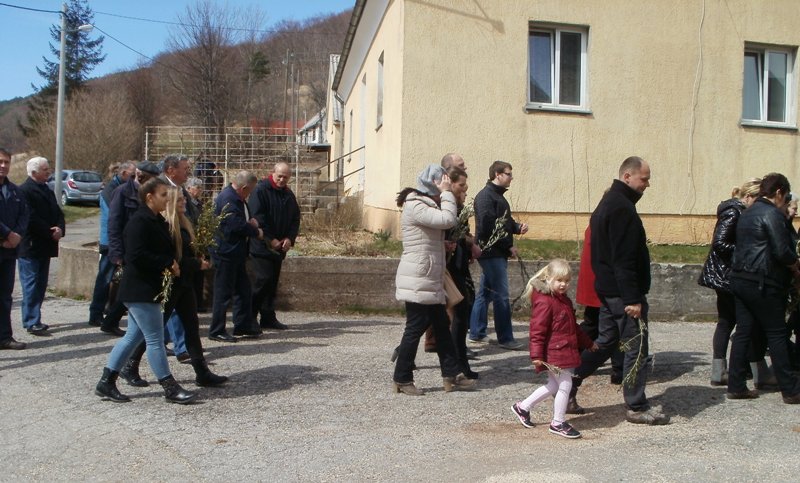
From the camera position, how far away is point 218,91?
47.3 meters

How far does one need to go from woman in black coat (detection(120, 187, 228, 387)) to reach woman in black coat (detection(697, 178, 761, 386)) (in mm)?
4356

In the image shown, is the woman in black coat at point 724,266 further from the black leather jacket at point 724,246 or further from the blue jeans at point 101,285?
the blue jeans at point 101,285

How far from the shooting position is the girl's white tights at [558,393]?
5.63 metres

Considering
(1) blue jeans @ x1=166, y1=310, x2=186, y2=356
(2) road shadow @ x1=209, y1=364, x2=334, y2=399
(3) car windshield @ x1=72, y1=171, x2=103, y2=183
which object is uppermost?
(3) car windshield @ x1=72, y1=171, x2=103, y2=183

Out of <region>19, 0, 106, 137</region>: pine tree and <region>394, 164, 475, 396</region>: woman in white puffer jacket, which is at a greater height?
<region>19, 0, 106, 137</region>: pine tree

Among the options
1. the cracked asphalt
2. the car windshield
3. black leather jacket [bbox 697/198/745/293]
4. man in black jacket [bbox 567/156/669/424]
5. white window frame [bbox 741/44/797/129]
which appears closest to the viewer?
the cracked asphalt

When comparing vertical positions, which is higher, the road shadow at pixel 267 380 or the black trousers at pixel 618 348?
the black trousers at pixel 618 348

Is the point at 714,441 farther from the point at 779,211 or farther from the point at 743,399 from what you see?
the point at 779,211

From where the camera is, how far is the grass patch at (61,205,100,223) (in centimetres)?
2856

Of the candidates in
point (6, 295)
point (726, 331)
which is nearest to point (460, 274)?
point (726, 331)

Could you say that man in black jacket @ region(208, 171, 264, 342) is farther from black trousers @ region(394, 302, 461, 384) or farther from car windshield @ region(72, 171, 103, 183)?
car windshield @ region(72, 171, 103, 183)

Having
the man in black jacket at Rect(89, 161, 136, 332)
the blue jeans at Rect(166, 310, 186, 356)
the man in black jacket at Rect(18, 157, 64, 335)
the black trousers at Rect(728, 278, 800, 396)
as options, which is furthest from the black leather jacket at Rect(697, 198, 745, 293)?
the man in black jacket at Rect(18, 157, 64, 335)

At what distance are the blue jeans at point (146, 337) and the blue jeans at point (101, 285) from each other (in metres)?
2.94

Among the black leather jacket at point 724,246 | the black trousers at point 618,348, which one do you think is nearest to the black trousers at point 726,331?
the black leather jacket at point 724,246
